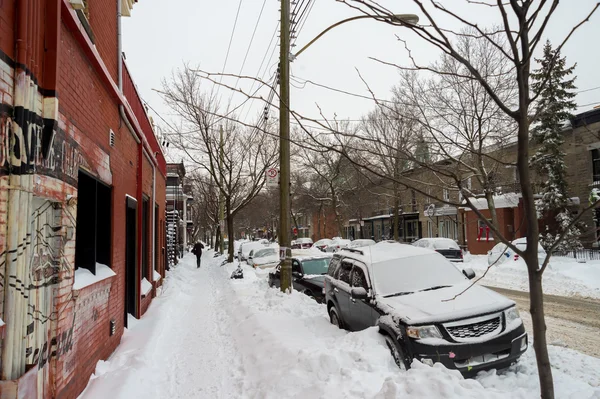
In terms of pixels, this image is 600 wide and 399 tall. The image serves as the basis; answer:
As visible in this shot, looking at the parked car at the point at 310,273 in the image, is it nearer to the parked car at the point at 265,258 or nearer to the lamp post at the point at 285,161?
the lamp post at the point at 285,161

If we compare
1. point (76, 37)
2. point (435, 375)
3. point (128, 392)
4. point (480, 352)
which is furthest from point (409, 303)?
point (76, 37)

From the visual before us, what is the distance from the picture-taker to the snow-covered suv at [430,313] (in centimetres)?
492

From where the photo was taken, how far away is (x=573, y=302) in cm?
1155

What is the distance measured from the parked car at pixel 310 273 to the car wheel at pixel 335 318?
315 centimetres

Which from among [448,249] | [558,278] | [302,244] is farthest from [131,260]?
[302,244]

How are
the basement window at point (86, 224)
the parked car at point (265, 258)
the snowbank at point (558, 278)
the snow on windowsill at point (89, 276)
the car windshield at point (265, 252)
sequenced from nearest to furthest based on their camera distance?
1. the snow on windowsill at point (89, 276)
2. the basement window at point (86, 224)
3. the snowbank at point (558, 278)
4. the parked car at point (265, 258)
5. the car windshield at point (265, 252)

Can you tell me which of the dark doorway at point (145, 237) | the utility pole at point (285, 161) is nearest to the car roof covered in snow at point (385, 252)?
the utility pole at point (285, 161)

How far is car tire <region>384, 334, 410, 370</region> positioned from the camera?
5023mm

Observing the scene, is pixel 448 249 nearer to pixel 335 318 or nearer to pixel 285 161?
pixel 285 161

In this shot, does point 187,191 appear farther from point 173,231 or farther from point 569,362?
point 569,362

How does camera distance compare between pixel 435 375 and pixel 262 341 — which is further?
pixel 262 341

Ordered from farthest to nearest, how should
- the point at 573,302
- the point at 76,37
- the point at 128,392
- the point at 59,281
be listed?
the point at 573,302, the point at 128,392, the point at 76,37, the point at 59,281

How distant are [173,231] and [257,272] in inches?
408

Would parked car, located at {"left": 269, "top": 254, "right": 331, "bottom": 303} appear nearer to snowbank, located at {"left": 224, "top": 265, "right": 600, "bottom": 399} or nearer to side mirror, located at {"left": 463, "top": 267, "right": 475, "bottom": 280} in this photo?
snowbank, located at {"left": 224, "top": 265, "right": 600, "bottom": 399}
